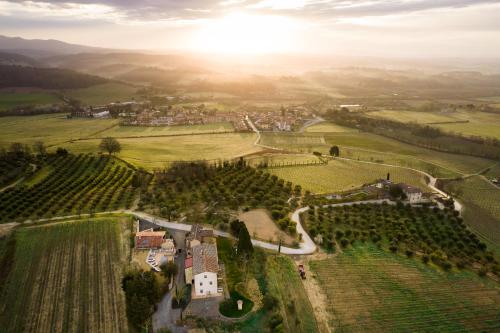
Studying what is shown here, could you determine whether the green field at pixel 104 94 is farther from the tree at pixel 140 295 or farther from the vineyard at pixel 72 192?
the tree at pixel 140 295

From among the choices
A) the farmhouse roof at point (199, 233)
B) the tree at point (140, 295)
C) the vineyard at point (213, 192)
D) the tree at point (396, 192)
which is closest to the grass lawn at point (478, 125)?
the tree at point (396, 192)

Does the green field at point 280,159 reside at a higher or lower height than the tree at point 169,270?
higher

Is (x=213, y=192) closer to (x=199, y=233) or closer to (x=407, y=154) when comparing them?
(x=199, y=233)

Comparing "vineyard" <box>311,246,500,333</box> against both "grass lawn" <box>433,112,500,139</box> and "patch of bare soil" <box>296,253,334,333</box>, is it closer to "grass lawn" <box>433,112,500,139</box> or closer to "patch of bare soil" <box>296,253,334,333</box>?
"patch of bare soil" <box>296,253,334,333</box>

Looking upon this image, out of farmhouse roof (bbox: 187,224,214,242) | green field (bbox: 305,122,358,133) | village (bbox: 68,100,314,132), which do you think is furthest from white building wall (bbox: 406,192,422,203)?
village (bbox: 68,100,314,132)

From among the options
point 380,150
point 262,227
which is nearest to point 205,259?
point 262,227

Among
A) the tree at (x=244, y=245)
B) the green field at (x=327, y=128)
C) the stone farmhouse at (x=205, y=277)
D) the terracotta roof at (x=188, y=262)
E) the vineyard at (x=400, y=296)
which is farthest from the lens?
the green field at (x=327, y=128)
